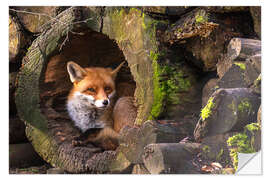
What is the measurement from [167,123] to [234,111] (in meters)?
0.68

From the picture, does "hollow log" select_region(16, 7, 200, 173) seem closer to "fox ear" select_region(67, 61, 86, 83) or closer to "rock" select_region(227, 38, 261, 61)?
"fox ear" select_region(67, 61, 86, 83)

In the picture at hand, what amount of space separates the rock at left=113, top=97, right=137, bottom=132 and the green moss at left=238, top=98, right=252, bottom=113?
1.44m

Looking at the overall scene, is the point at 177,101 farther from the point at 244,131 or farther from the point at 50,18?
the point at 50,18

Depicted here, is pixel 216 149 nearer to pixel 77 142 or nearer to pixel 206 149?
pixel 206 149

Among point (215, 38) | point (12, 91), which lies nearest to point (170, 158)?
point (215, 38)

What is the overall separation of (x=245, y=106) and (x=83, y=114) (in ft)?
7.42

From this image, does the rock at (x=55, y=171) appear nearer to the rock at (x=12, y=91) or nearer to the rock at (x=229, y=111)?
the rock at (x=12, y=91)

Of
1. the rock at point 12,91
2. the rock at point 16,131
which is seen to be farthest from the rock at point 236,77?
the rock at point 16,131

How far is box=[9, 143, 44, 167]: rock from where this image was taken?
3621mm

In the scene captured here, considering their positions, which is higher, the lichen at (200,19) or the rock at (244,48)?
the lichen at (200,19)

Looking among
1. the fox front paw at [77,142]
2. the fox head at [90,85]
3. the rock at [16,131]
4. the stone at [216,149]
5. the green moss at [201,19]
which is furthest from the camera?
the rock at [16,131]

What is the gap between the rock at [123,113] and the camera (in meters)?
3.66

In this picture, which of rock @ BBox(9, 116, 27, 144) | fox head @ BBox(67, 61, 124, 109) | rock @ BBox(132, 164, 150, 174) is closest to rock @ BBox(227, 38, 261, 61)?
rock @ BBox(132, 164, 150, 174)
